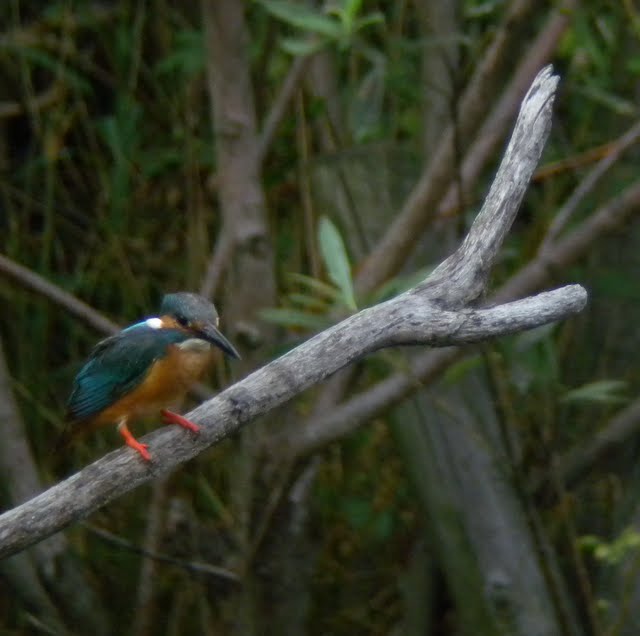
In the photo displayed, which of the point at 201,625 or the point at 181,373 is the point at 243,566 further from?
the point at 181,373

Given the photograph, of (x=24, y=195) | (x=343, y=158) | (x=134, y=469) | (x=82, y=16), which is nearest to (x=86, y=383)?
(x=134, y=469)

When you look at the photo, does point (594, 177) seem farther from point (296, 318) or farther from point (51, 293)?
point (51, 293)

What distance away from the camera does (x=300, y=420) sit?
3539mm

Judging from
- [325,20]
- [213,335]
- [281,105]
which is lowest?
[213,335]

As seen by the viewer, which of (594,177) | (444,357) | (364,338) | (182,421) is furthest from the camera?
(594,177)

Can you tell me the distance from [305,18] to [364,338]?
1.11 m

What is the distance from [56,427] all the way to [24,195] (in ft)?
2.50

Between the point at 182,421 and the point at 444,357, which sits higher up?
the point at 182,421

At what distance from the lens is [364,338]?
87.0 inches

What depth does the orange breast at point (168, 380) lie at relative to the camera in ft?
9.20

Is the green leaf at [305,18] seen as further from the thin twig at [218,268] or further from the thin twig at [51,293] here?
the thin twig at [51,293]

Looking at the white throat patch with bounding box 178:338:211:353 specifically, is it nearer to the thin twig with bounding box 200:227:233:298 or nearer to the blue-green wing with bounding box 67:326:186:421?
the blue-green wing with bounding box 67:326:186:421

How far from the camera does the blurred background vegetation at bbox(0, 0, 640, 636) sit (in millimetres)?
→ 3416

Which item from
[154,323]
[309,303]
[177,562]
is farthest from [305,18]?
[177,562]
